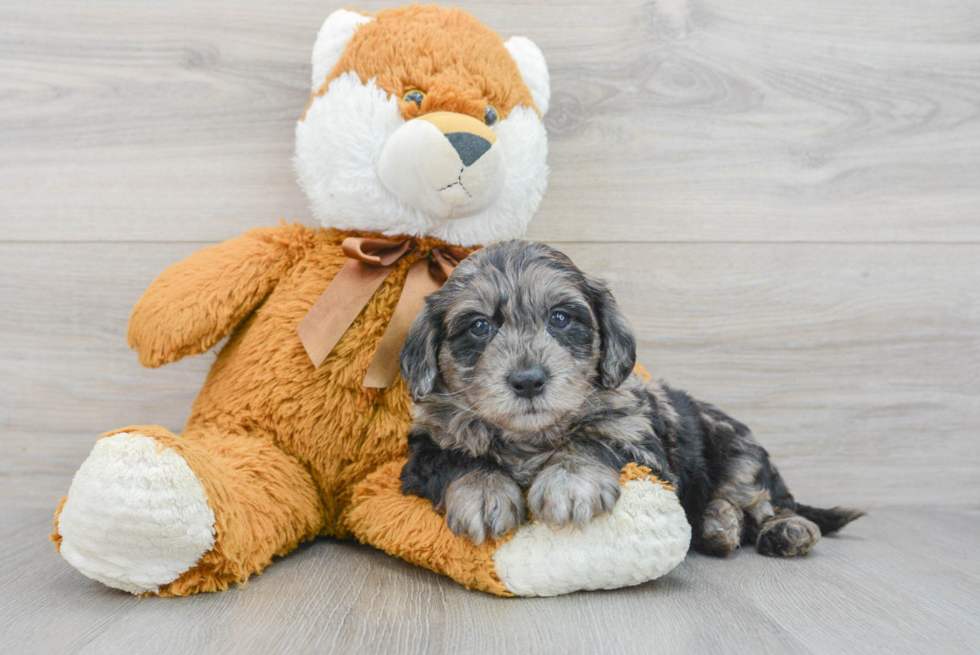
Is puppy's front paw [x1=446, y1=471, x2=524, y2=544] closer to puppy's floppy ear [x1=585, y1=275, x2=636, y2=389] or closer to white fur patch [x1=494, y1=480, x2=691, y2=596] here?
white fur patch [x1=494, y1=480, x2=691, y2=596]

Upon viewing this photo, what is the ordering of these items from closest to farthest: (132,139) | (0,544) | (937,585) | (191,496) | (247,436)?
(191,496), (937,585), (247,436), (0,544), (132,139)

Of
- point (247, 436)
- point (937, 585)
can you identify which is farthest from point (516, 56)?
point (937, 585)

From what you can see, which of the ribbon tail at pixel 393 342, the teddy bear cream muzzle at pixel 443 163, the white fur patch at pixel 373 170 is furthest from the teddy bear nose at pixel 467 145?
the ribbon tail at pixel 393 342

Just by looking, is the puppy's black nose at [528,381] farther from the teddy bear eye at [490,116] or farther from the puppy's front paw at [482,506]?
the teddy bear eye at [490,116]

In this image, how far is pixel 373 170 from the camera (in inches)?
74.4

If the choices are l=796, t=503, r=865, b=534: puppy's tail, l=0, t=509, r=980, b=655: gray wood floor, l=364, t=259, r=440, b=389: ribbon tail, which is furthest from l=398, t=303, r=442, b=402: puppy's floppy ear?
l=796, t=503, r=865, b=534: puppy's tail

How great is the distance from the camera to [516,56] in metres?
2.12

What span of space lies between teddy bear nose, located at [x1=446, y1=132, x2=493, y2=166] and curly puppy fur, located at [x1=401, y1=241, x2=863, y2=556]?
24cm

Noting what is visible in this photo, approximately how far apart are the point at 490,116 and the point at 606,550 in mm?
1112

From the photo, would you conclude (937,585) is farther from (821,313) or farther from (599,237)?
(599,237)

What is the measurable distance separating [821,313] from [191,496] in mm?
2100

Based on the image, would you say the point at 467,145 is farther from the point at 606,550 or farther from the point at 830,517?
the point at 830,517

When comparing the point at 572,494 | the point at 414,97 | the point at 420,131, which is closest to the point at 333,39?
the point at 414,97

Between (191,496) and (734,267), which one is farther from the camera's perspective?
(734,267)
